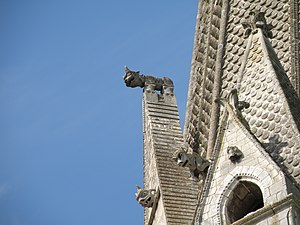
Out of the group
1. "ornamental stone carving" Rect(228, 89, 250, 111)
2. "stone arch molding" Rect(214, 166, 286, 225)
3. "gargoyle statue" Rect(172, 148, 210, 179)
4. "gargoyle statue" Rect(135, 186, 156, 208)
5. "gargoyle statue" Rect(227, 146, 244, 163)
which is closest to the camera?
"stone arch molding" Rect(214, 166, 286, 225)

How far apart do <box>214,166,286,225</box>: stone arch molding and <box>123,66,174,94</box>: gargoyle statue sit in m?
5.68

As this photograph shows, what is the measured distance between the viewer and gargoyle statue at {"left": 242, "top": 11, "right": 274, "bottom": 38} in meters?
25.6

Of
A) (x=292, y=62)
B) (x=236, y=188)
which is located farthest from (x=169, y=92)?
(x=236, y=188)

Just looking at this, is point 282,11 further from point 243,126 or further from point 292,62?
point 243,126

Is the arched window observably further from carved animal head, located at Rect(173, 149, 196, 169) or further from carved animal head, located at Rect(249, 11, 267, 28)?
carved animal head, located at Rect(249, 11, 267, 28)

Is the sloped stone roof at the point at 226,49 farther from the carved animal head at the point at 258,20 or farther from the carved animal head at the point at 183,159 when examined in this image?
the carved animal head at the point at 183,159

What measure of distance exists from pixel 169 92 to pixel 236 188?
19.1 ft

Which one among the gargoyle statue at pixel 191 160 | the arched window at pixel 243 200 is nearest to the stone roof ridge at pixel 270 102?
the arched window at pixel 243 200

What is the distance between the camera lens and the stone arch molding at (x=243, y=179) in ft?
71.5

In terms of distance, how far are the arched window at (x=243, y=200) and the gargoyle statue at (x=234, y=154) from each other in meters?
0.42

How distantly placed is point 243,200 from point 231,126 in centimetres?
135

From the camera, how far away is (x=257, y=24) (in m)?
25.6

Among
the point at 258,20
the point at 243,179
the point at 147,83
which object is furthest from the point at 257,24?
the point at 243,179

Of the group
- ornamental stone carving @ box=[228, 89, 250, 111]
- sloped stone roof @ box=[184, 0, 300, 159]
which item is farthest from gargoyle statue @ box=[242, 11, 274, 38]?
ornamental stone carving @ box=[228, 89, 250, 111]
